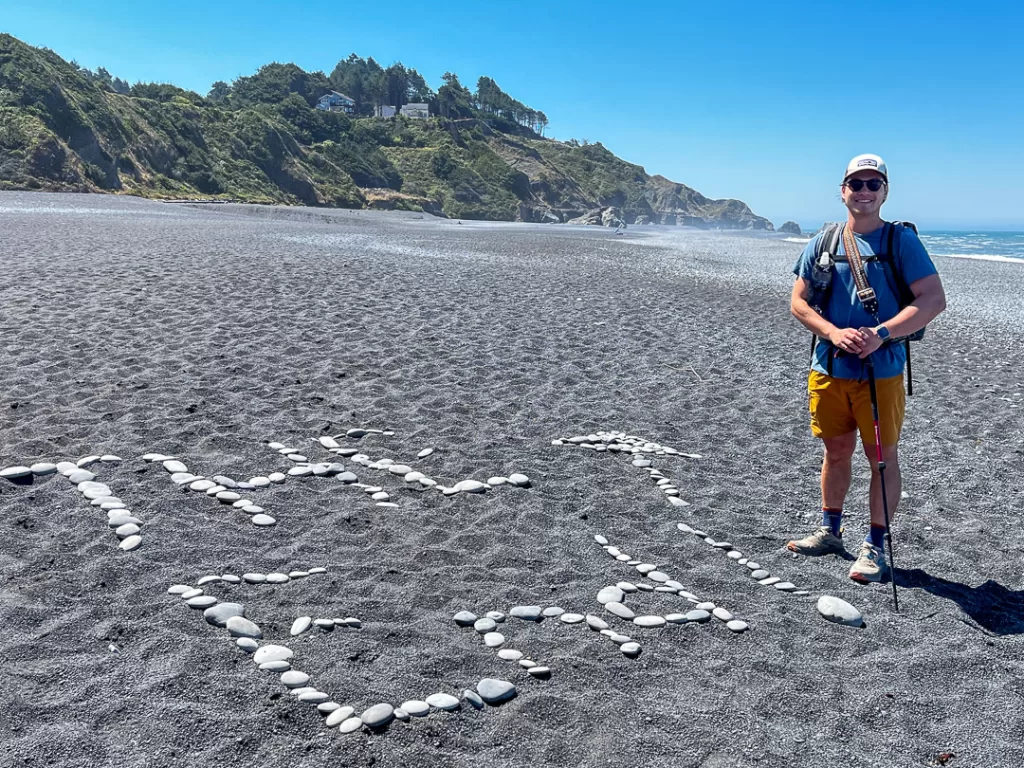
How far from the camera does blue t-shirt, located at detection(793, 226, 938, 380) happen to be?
4617 millimetres

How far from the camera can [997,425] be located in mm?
8477

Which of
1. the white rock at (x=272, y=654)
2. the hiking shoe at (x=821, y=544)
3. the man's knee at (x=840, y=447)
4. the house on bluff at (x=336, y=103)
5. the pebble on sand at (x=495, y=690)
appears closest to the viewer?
the pebble on sand at (x=495, y=690)

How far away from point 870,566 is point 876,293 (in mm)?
1663

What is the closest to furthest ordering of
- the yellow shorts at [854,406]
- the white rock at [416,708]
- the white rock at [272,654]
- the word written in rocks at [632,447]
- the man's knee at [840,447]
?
1. the white rock at [416,708]
2. the white rock at [272,654]
3. the yellow shorts at [854,406]
4. the man's knee at [840,447]
5. the word written in rocks at [632,447]

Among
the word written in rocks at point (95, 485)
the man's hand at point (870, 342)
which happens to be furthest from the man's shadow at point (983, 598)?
the word written in rocks at point (95, 485)

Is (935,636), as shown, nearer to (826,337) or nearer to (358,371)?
(826,337)

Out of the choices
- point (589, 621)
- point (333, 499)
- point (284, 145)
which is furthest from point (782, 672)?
point (284, 145)

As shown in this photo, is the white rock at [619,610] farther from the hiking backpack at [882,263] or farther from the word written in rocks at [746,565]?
the hiking backpack at [882,263]

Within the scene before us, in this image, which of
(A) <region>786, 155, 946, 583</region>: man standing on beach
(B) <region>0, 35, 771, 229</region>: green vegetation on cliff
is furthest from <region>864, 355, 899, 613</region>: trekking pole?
(B) <region>0, 35, 771, 229</region>: green vegetation on cliff

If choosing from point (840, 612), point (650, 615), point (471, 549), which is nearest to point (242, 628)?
point (471, 549)

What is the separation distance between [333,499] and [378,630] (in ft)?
6.09

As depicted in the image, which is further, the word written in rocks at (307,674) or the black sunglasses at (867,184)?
the black sunglasses at (867,184)

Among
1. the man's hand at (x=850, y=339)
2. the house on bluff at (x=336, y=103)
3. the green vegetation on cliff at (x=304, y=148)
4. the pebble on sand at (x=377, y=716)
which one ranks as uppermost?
the house on bluff at (x=336, y=103)

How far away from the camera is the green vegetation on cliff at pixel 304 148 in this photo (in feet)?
185
